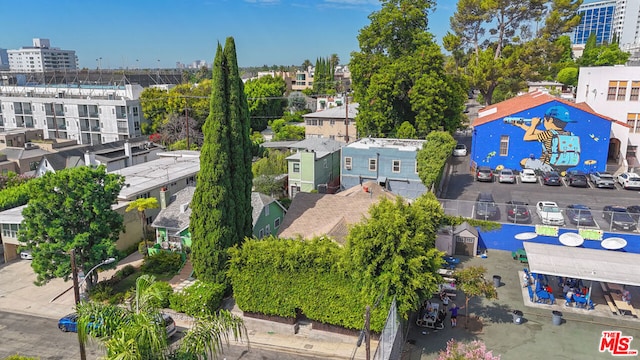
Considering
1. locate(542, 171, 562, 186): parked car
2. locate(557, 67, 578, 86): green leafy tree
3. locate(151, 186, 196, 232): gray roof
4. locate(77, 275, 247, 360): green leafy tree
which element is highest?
locate(557, 67, 578, 86): green leafy tree

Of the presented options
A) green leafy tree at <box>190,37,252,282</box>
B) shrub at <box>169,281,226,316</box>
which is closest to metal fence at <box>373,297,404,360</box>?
shrub at <box>169,281,226,316</box>

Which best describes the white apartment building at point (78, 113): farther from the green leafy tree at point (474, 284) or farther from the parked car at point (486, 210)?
the green leafy tree at point (474, 284)

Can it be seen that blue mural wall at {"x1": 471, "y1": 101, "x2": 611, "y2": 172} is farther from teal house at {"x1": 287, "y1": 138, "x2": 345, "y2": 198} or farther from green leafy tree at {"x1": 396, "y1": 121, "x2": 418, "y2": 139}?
teal house at {"x1": 287, "y1": 138, "x2": 345, "y2": 198}

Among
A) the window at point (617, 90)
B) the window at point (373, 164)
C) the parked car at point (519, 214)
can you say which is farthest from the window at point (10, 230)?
the window at point (617, 90)

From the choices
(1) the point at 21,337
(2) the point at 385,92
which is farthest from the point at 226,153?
(2) the point at 385,92

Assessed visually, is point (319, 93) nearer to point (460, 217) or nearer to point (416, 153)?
point (416, 153)
